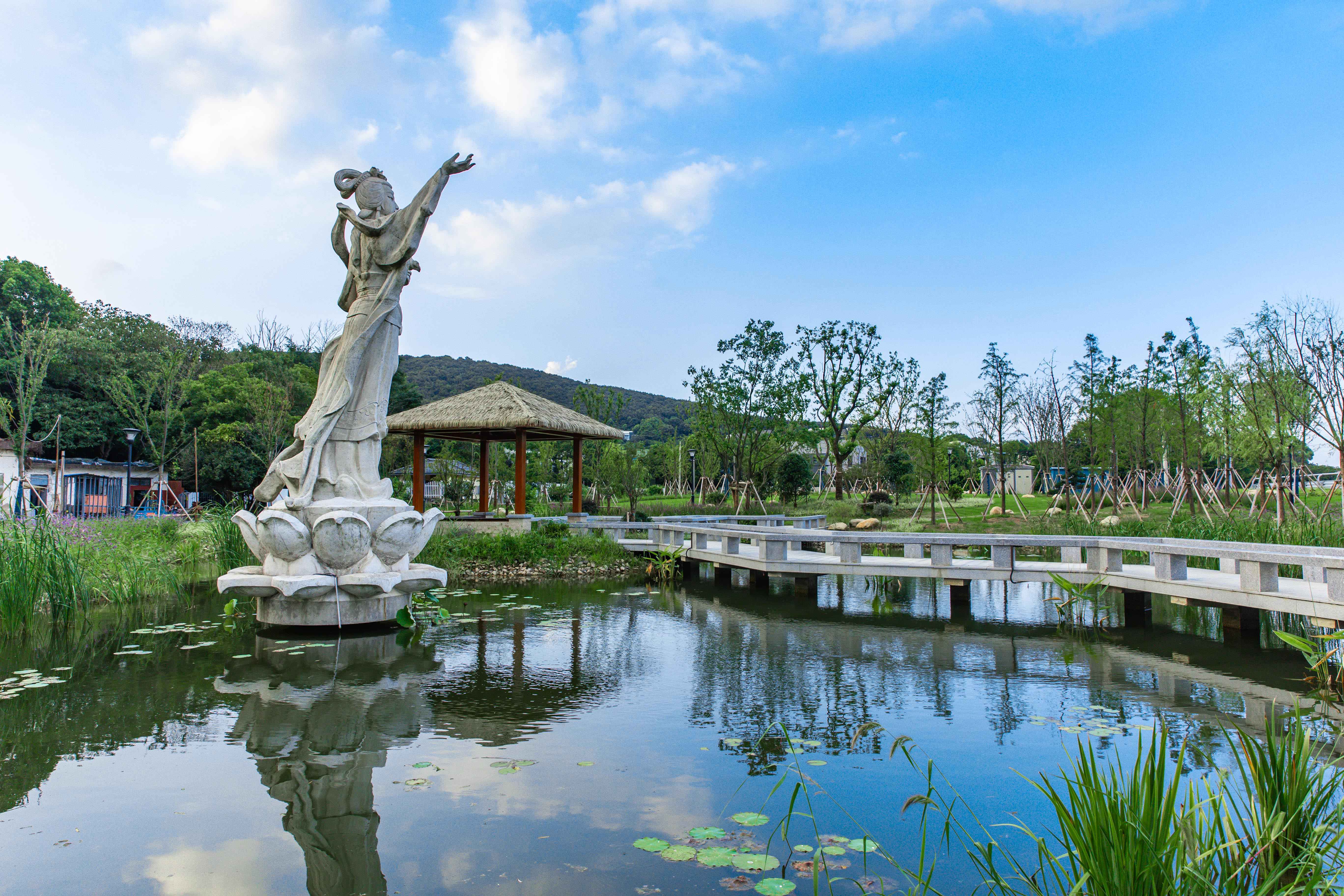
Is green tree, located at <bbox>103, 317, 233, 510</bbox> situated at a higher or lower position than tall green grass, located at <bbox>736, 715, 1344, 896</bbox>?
higher

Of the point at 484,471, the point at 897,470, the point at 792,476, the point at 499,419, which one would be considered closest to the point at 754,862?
the point at 499,419

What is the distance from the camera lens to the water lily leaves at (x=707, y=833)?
9.68 feet

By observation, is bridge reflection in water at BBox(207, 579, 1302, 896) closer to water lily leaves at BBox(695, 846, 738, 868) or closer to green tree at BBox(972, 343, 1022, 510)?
water lily leaves at BBox(695, 846, 738, 868)

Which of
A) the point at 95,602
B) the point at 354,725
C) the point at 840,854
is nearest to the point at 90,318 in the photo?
the point at 95,602

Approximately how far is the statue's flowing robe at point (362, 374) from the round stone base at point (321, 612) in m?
0.97

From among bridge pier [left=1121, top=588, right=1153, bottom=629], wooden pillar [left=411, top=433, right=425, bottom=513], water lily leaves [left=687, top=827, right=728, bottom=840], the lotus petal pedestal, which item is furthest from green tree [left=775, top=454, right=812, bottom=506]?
water lily leaves [left=687, top=827, right=728, bottom=840]

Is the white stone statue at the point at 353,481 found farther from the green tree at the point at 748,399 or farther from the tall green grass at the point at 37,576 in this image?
the green tree at the point at 748,399

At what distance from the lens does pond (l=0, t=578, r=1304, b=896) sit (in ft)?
9.09

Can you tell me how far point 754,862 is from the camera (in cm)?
277

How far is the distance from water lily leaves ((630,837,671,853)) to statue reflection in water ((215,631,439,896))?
92cm

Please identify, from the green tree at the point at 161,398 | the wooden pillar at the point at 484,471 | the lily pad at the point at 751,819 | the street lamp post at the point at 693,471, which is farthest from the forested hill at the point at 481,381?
the lily pad at the point at 751,819

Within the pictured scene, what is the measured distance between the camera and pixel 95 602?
8.13m

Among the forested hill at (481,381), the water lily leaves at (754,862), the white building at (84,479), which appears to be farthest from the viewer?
the forested hill at (481,381)

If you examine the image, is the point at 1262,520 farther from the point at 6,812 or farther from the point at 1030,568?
the point at 6,812
